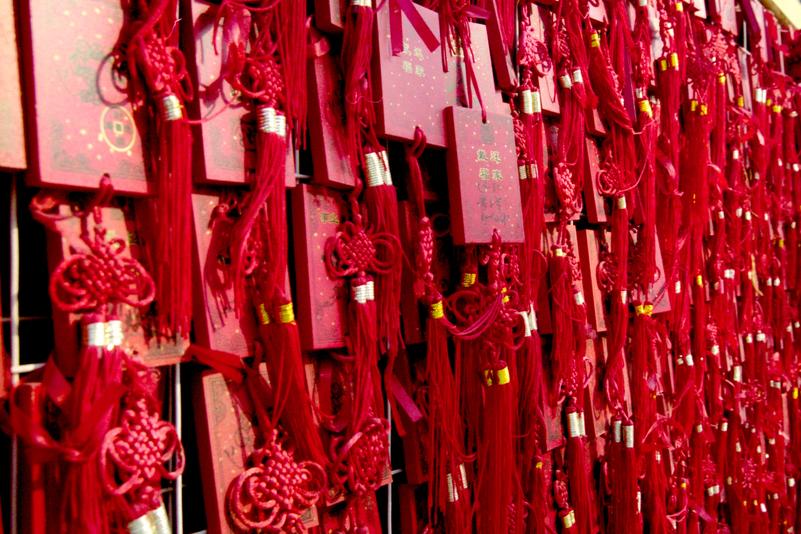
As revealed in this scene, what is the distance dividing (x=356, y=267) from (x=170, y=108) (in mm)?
265

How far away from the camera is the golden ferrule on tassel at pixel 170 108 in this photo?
58cm

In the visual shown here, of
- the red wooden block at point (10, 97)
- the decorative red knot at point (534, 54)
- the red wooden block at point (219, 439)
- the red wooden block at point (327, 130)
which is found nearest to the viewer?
the red wooden block at point (10, 97)

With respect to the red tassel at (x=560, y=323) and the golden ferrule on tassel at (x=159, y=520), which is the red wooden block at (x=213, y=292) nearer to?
the golden ferrule on tassel at (x=159, y=520)

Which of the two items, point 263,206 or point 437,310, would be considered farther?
point 437,310

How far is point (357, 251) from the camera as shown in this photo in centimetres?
74

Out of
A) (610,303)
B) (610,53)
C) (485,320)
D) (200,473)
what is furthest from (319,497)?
(610,53)

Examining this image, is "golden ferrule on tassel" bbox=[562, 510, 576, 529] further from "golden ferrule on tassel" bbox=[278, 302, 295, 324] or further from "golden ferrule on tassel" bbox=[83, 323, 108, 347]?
"golden ferrule on tassel" bbox=[83, 323, 108, 347]

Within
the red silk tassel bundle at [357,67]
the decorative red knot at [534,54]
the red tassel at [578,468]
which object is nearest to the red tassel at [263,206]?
the red silk tassel bundle at [357,67]

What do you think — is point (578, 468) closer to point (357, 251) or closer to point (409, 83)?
point (357, 251)

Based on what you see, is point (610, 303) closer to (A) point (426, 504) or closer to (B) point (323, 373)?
(A) point (426, 504)

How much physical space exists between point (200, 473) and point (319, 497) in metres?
0.12

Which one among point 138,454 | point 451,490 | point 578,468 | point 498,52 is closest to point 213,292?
point 138,454

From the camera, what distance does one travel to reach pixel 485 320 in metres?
0.83

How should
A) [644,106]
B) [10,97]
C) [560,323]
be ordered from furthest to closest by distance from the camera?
[644,106] < [560,323] < [10,97]
